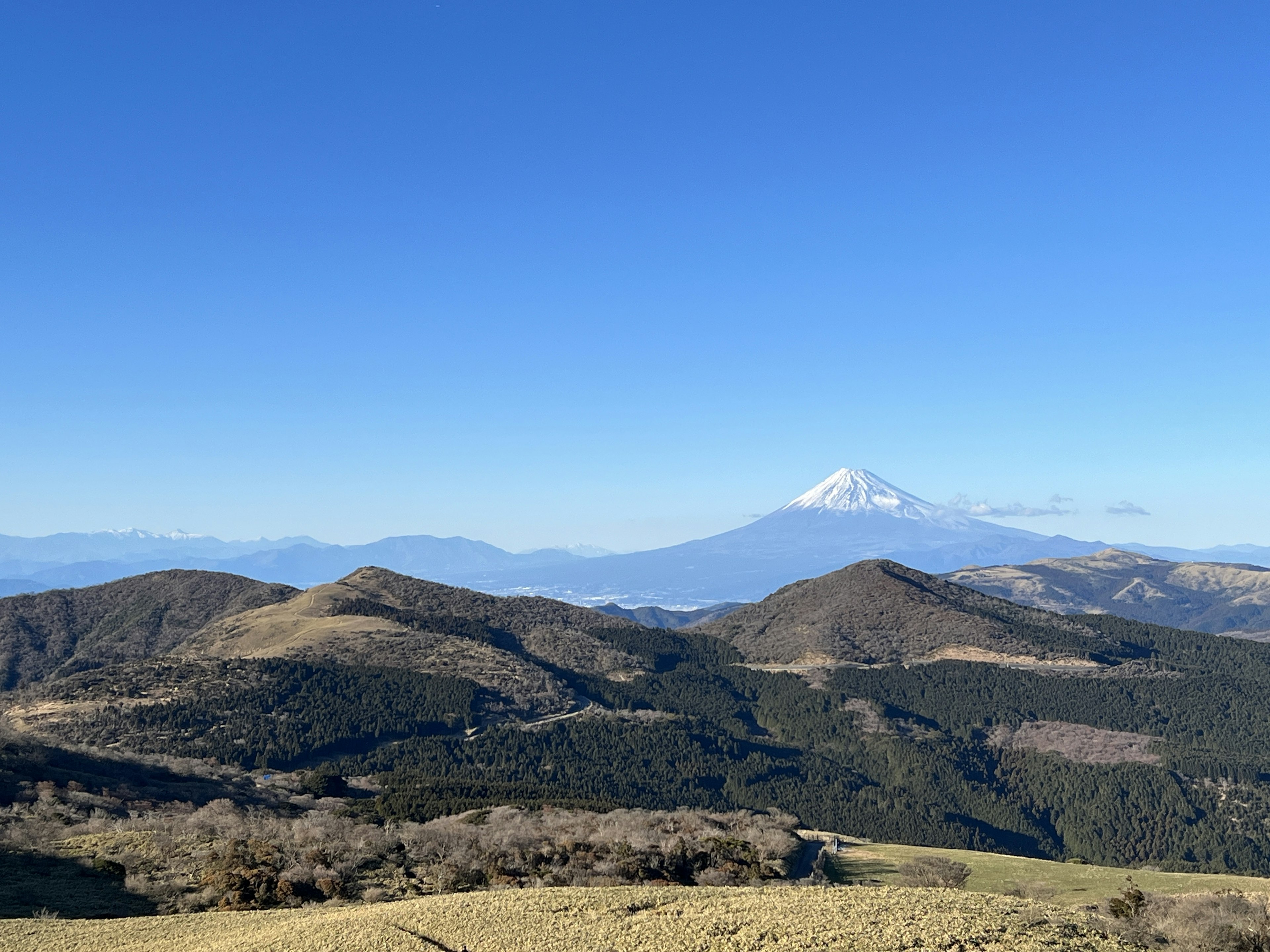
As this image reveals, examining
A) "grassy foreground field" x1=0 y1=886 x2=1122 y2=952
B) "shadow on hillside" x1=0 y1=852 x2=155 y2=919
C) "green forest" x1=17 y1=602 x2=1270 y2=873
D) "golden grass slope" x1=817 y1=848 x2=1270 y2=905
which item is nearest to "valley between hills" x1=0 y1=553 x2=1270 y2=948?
"shadow on hillside" x1=0 y1=852 x2=155 y2=919

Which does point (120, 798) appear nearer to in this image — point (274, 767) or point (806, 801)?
point (274, 767)

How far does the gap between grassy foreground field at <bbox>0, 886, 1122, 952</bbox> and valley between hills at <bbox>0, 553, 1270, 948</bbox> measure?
857 millimetres

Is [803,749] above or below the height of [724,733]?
below

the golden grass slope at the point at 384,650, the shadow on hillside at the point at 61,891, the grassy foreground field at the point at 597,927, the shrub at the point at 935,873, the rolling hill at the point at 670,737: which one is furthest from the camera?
the golden grass slope at the point at 384,650

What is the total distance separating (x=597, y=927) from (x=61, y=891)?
86.7 feet

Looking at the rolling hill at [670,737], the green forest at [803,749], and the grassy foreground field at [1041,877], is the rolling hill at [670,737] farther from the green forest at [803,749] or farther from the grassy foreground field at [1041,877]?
the grassy foreground field at [1041,877]

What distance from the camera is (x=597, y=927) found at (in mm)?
32156

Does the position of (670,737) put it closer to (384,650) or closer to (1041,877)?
(384,650)

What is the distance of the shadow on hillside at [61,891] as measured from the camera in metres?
36.8

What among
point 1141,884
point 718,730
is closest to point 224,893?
point 1141,884

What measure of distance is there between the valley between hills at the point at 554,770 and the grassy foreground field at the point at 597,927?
2.81 feet

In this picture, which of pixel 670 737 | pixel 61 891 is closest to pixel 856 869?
pixel 61 891

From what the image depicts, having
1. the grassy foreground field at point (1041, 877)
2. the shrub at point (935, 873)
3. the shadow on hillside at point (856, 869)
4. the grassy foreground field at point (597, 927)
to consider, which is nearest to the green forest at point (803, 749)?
the shadow on hillside at point (856, 869)

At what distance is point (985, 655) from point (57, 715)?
7051 inches
